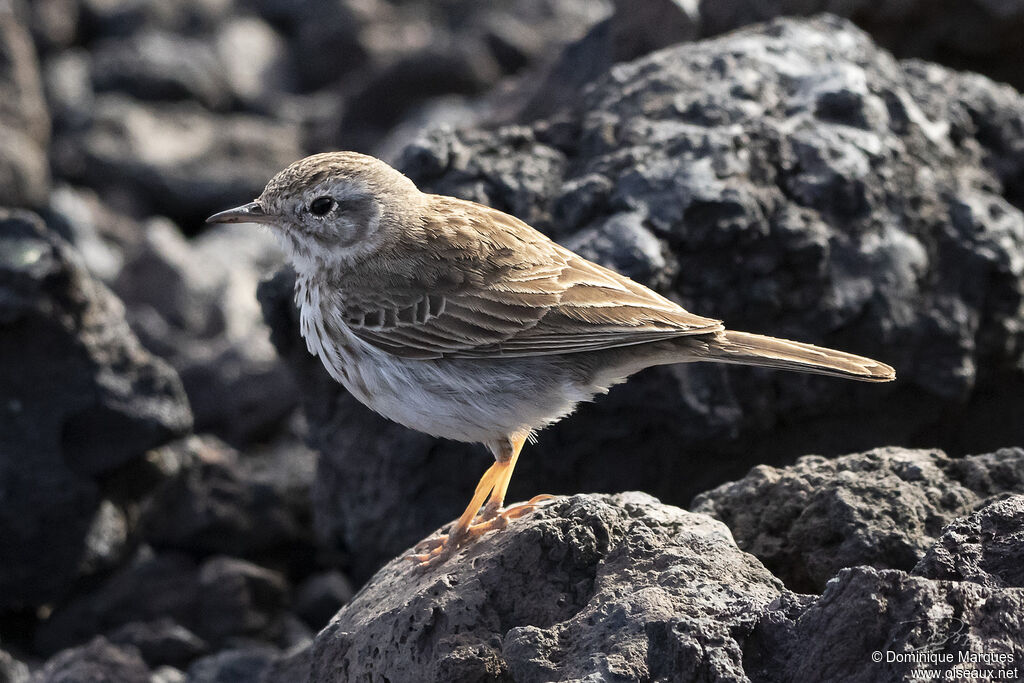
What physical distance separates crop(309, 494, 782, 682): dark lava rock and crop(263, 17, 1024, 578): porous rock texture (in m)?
1.66

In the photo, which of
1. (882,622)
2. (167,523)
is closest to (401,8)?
(167,523)

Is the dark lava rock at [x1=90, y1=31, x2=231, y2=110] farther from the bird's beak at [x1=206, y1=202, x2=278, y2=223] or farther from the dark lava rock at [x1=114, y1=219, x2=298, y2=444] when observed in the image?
the bird's beak at [x1=206, y1=202, x2=278, y2=223]

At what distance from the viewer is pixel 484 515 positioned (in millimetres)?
5395

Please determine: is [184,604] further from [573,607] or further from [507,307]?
A: [573,607]

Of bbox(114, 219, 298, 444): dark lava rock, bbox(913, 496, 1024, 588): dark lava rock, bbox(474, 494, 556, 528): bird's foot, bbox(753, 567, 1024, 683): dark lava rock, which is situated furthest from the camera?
bbox(114, 219, 298, 444): dark lava rock

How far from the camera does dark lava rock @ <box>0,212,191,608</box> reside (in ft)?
23.1

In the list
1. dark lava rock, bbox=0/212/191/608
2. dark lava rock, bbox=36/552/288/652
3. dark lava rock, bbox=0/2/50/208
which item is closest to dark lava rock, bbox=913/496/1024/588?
dark lava rock, bbox=36/552/288/652

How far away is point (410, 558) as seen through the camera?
17.0 feet

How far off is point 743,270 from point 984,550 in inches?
113

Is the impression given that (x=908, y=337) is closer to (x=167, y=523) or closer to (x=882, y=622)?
(x=882, y=622)

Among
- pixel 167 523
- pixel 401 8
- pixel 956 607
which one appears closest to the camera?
pixel 956 607

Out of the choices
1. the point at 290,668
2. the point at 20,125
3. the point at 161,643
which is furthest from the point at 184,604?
the point at 20,125

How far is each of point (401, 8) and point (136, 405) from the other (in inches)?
504

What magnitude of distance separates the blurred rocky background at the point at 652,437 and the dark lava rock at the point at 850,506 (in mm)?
13
